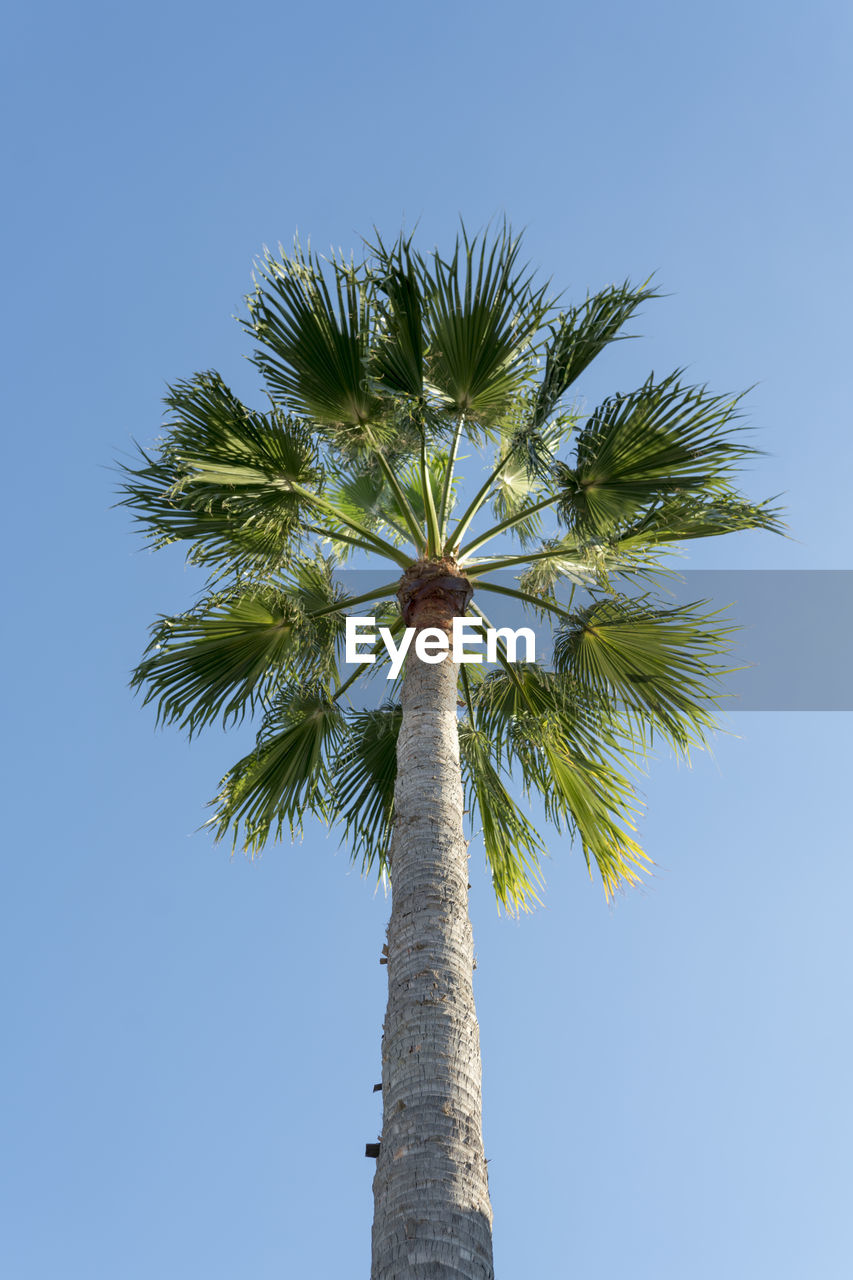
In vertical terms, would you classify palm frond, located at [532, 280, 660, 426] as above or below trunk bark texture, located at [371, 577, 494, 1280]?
above

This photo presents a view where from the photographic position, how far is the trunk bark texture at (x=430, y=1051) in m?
3.18

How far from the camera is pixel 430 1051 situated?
149 inches

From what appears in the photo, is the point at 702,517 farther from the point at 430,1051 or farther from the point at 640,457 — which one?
the point at 430,1051

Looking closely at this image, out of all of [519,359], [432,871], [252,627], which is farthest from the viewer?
[252,627]

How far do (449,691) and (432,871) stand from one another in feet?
5.17

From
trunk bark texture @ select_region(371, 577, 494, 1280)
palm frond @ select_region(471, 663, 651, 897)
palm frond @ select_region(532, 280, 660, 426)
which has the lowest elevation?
trunk bark texture @ select_region(371, 577, 494, 1280)

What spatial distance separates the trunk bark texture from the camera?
3.18 meters

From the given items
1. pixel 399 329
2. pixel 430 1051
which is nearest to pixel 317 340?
pixel 399 329

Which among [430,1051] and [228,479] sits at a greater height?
[228,479]

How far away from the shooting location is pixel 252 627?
23.7 feet

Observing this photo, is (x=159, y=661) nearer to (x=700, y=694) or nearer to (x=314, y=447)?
(x=314, y=447)

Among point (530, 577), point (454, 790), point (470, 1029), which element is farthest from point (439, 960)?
point (530, 577)

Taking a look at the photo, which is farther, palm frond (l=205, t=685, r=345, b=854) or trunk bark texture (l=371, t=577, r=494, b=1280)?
palm frond (l=205, t=685, r=345, b=854)

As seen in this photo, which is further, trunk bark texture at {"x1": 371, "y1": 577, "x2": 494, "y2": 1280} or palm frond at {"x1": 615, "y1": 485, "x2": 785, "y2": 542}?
palm frond at {"x1": 615, "y1": 485, "x2": 785, "y2": 542}
